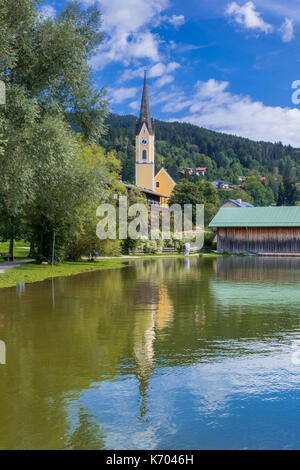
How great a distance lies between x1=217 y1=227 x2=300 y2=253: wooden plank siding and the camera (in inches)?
2084

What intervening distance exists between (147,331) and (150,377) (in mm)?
3145

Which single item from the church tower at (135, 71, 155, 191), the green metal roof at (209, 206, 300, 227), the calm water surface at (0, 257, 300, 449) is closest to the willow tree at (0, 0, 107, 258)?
the calm water surface at (0, 257, 300, 449)

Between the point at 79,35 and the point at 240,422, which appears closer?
the point at 240,422

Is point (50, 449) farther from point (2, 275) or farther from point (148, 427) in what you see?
point (2, 275)

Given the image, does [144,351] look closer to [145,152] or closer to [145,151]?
[145,152]

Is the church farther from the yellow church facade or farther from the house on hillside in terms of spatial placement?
the house on hillside

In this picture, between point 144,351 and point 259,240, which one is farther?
point 259,240

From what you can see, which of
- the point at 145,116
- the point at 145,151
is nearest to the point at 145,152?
the point at 145,151

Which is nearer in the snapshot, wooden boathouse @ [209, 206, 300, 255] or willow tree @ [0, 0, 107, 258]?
willow tree @ [0, 0, 107, 258]

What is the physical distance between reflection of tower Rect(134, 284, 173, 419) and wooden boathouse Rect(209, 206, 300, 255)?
3841 cm

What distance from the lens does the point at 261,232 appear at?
176 feet

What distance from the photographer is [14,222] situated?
29516 millimetres
